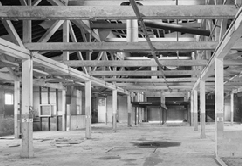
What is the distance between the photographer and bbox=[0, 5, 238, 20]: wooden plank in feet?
28.3

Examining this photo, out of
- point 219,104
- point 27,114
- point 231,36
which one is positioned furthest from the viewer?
point 27,114

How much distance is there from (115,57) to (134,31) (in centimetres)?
1190

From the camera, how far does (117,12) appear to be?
8.73 metres

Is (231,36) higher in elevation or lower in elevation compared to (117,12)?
lower

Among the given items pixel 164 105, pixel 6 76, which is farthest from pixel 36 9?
pixel 164 105

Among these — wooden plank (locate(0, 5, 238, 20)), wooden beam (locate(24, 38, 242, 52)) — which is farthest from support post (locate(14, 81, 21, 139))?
wooden plank (locate(0, 5, 238, 20))

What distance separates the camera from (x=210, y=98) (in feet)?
140

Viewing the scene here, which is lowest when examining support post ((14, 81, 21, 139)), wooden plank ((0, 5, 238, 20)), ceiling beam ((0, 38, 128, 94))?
support post ((14, 81, 21, 139))

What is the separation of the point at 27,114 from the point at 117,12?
19.4ft

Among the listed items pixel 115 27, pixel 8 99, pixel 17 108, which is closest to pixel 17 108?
pixel 17 108

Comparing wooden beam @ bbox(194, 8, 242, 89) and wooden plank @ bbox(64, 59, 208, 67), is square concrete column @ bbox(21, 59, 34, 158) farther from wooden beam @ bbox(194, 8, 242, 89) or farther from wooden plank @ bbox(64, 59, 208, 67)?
wooden beam @ bbox(194, 8, 242, 89)

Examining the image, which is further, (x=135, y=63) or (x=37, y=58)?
(x=135, y=63)

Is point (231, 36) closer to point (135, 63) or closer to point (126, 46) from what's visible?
point (126, 46)

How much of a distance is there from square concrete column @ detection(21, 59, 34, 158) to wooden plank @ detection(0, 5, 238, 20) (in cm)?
392
